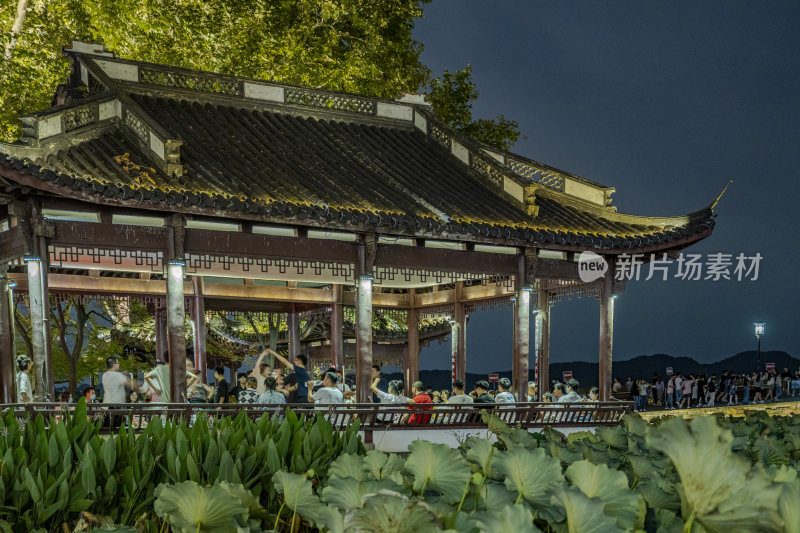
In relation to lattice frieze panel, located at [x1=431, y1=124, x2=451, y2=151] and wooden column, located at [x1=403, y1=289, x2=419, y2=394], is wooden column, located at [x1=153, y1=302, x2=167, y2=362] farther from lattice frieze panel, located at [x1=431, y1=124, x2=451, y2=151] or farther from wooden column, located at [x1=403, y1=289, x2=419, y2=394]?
lattice frieze panel, located at [x1=431, y1=124, x2=451, y2=151]

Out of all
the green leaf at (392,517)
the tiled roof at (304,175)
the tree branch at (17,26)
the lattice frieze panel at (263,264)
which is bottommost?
the lattice frieze panel at (263,264)

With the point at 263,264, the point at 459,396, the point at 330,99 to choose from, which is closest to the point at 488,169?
the point at 330,99

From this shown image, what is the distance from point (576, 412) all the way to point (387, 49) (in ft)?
48.9

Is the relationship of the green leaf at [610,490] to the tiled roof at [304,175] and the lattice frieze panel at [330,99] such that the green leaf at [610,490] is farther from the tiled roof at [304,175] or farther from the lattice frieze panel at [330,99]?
the lattice frieze panel at [330,99]

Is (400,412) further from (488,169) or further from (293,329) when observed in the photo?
(293,329)

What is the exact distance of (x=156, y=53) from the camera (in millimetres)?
20219

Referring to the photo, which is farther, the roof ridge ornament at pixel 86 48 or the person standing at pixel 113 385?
the roof ridge ornament at pixel 86 48

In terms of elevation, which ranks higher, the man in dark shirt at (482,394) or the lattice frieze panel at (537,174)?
the lattice frieze panel at (537,174)

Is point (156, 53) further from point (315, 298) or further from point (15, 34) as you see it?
point (315, 298)

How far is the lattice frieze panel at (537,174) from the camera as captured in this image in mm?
15781

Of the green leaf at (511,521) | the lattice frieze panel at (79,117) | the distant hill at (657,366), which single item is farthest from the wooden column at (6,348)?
the distant hill at (657,366)

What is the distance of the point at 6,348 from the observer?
1073 centimetres

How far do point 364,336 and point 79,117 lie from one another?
17.5 feet

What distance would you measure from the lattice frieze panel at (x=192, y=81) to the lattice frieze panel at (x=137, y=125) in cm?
184
